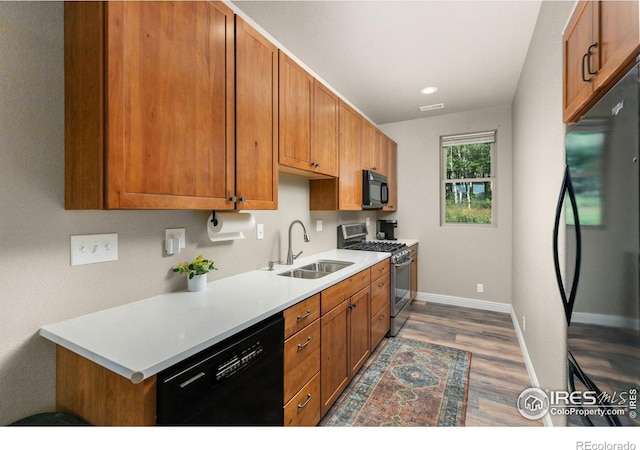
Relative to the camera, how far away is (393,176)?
422 centimetres

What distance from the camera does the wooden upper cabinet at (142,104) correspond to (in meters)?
1.01

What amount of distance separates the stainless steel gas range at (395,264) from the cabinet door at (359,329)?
66 centimetres

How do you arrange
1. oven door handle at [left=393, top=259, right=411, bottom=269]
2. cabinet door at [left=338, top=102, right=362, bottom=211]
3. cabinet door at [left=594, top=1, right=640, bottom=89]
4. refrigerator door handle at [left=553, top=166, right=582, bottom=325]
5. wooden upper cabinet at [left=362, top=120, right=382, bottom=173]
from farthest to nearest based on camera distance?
wooden upper cabinet at [left=362, top=120, right=382, bottom=173], oven door handle at [left=393, top=259, right=411, bottom=269], cabinet door at [left=338, top=102, right=362, bottom=211], refrigerator door handle at [left=553, top=166, right=582, bottom=325], cabinet door at [left=594, top=1, right=640, bottom=89]

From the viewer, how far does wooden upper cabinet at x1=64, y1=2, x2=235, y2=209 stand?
3.31ft

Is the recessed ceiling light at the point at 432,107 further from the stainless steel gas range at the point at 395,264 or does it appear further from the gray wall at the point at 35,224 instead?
the gray wall at the point at 35,224

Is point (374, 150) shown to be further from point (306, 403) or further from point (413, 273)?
point (306, 403)

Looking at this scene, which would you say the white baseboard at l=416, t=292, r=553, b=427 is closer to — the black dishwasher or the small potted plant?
the black dishwasher

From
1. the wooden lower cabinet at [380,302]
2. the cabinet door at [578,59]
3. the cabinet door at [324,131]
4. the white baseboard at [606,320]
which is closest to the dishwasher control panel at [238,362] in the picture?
the white baseboard at [606,320]

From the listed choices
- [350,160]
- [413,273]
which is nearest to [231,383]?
[350,160]

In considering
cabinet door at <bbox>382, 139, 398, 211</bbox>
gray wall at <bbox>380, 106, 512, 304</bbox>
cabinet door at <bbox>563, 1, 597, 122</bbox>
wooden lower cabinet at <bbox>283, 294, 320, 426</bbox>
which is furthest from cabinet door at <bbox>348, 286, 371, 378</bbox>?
gray wall at <bbox>380, 106, 512, 304</bbox>

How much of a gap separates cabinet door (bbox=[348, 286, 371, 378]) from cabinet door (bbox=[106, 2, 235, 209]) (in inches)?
49.0

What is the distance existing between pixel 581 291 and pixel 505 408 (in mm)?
1227
